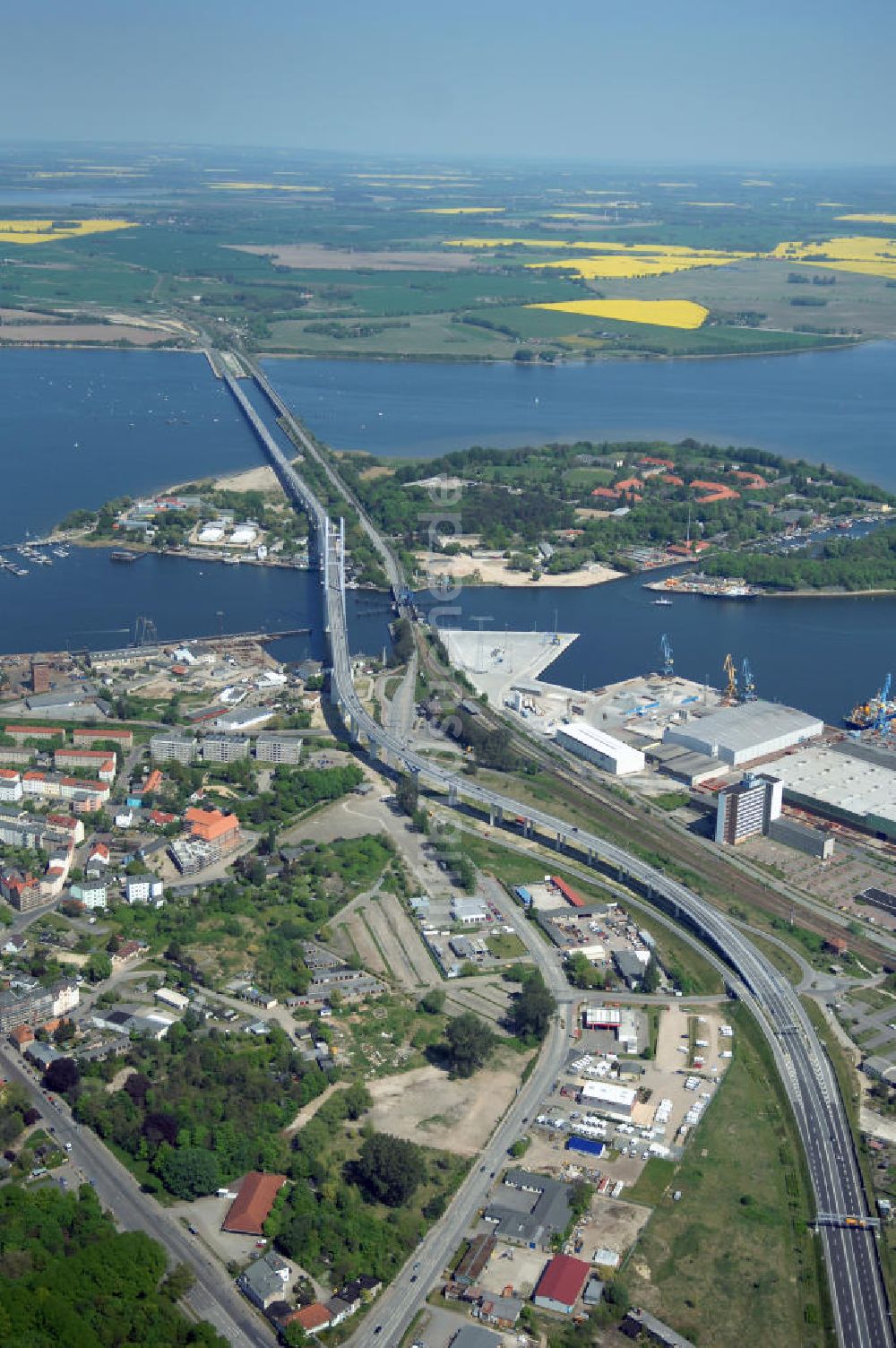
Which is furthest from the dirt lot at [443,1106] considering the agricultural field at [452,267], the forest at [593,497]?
the agricultural field at [452,267]

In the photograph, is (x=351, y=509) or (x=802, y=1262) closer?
(x=802, y=1262)

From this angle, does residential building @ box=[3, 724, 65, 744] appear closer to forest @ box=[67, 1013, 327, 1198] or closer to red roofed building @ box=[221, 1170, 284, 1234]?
forest @ box=[67, 1013, 327, 1198]

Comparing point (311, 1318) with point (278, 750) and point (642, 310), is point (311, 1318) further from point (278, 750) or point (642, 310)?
point (642, 310)

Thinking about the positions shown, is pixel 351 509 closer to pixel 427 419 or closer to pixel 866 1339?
pixel 427 419

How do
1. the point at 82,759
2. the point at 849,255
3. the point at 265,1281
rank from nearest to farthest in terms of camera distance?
the point at 265,1281
the point at 82,759
the point at 849,255

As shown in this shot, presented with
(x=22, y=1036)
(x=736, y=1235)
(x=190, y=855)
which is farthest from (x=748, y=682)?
(x=22, y=1036)

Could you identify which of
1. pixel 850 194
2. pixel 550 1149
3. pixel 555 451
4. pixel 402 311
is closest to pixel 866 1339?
pixel 550 1149
